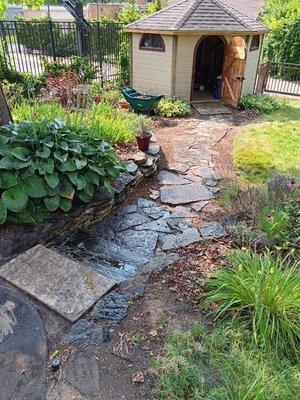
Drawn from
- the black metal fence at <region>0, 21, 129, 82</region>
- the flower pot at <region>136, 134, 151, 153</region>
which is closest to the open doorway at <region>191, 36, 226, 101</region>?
the black metal fence at <region>0, 21, 129, 82</region>

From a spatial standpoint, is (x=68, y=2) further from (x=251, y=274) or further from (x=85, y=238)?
(x=251, y=274)

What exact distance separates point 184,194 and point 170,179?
0.64 metres

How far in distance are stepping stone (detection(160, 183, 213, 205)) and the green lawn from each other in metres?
0.93

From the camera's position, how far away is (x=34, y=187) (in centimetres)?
371

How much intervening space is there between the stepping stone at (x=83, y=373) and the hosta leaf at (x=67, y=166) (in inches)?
81.5

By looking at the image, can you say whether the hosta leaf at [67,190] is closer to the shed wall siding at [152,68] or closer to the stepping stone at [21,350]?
the stepping stone at [21,350]

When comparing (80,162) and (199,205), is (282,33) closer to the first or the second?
(199,205)

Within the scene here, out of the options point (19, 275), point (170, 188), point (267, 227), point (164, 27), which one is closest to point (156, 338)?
point (19, 275)

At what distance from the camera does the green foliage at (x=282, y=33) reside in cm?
1523

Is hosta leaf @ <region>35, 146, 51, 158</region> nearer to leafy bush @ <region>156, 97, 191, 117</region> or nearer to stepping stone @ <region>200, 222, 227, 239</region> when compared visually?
stepping stone @ <region>200, 222, 227, 239</region>

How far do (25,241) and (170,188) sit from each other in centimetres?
277

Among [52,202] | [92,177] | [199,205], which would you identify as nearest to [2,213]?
[52,202]

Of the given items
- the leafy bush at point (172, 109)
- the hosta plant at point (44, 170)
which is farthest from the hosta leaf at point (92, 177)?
the leafy bush at point (172, 109)

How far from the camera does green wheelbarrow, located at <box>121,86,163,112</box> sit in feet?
29.3
